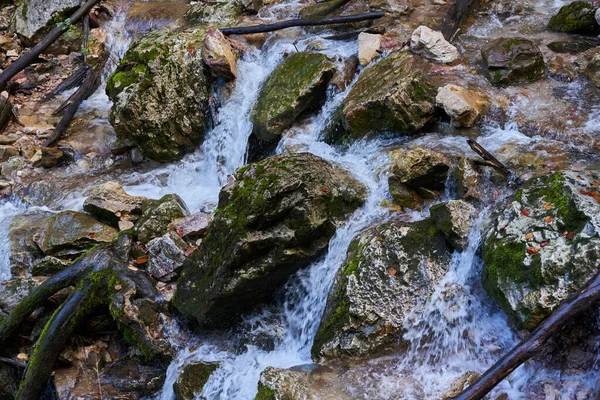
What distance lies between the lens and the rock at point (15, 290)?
6188 millimetres

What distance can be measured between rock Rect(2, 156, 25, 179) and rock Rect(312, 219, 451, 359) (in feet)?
20.2

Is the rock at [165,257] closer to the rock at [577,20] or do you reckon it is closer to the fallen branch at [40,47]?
the fallen branch at [40,47]

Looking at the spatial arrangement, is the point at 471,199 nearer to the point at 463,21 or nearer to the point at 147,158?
the point at 463,21

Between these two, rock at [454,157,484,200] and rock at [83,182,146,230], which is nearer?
rock at [454,157,484,200]

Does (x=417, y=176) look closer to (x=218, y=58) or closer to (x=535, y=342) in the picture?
(x=535, y=342)

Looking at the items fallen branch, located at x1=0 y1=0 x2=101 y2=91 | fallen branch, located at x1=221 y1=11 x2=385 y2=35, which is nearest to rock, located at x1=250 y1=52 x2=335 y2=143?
fallen branch, located at x1=221 y1=11 x2=385 y2=35

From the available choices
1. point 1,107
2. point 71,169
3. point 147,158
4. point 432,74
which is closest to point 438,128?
point 432,74

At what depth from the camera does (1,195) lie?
828 cm

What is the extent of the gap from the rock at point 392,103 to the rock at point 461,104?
0.57 feet

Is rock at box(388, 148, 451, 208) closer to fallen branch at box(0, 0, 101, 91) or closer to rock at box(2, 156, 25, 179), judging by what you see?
rock at box(2, 156, 25, 179)

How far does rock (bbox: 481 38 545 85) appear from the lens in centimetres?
676

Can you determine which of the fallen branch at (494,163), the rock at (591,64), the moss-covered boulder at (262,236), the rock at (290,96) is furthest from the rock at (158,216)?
the rock at (591,64)

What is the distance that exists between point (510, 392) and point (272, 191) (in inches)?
104

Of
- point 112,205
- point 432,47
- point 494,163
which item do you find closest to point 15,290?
point 112,205
